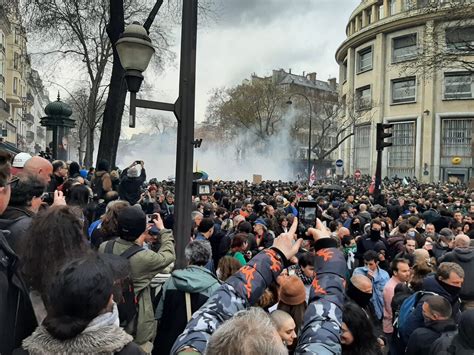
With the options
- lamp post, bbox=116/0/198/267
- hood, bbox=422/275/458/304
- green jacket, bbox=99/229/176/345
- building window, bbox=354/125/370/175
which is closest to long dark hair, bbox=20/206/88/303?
green jacket, bbox=99/229/176/345

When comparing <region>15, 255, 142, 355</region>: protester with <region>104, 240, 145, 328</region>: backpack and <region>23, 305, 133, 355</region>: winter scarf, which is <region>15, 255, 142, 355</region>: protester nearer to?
<region>23, 305, 133, 355</region>: winter scarf

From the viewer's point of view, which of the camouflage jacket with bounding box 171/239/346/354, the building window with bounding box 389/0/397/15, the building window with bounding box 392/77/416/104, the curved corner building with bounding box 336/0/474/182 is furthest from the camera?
the building window with bounding box 389/0/397/15

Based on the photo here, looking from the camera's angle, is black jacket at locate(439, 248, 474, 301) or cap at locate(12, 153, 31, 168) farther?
cap at locate(12, 153, 31, 168)

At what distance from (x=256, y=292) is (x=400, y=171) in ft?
168

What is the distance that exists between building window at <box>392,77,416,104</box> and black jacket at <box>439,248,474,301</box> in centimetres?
4739

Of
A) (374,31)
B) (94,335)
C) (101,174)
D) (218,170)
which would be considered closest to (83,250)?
(94,335)

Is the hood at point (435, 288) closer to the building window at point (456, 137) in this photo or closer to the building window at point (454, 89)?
the building window at point (454, 89)

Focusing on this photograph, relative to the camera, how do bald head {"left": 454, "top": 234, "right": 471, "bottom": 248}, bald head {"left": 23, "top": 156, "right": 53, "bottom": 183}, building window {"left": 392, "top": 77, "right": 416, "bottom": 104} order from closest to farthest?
bald head {"left": 23, "top": 156, "right": 53, "bottom": 183}
bald head {"left": 454, "top": 234, "right": 471, "bottom": 248}
building window {"left": 392, "top": 77, "right": 416, "bottom": 104}

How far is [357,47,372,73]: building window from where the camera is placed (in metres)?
55.9

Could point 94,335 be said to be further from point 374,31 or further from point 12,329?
point 374,31

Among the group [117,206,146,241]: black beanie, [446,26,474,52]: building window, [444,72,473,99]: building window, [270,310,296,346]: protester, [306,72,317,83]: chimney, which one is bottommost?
[270,310,296,346]: protester

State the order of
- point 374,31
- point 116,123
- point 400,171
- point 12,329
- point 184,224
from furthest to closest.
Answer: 1. point 374,31
2. point 400,171
3. point 116,123
4. point 184,224
5. point 12,329

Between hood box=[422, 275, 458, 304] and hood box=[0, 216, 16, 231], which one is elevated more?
hood box=[0, 216, 16, 231]

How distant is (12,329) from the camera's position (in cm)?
240
